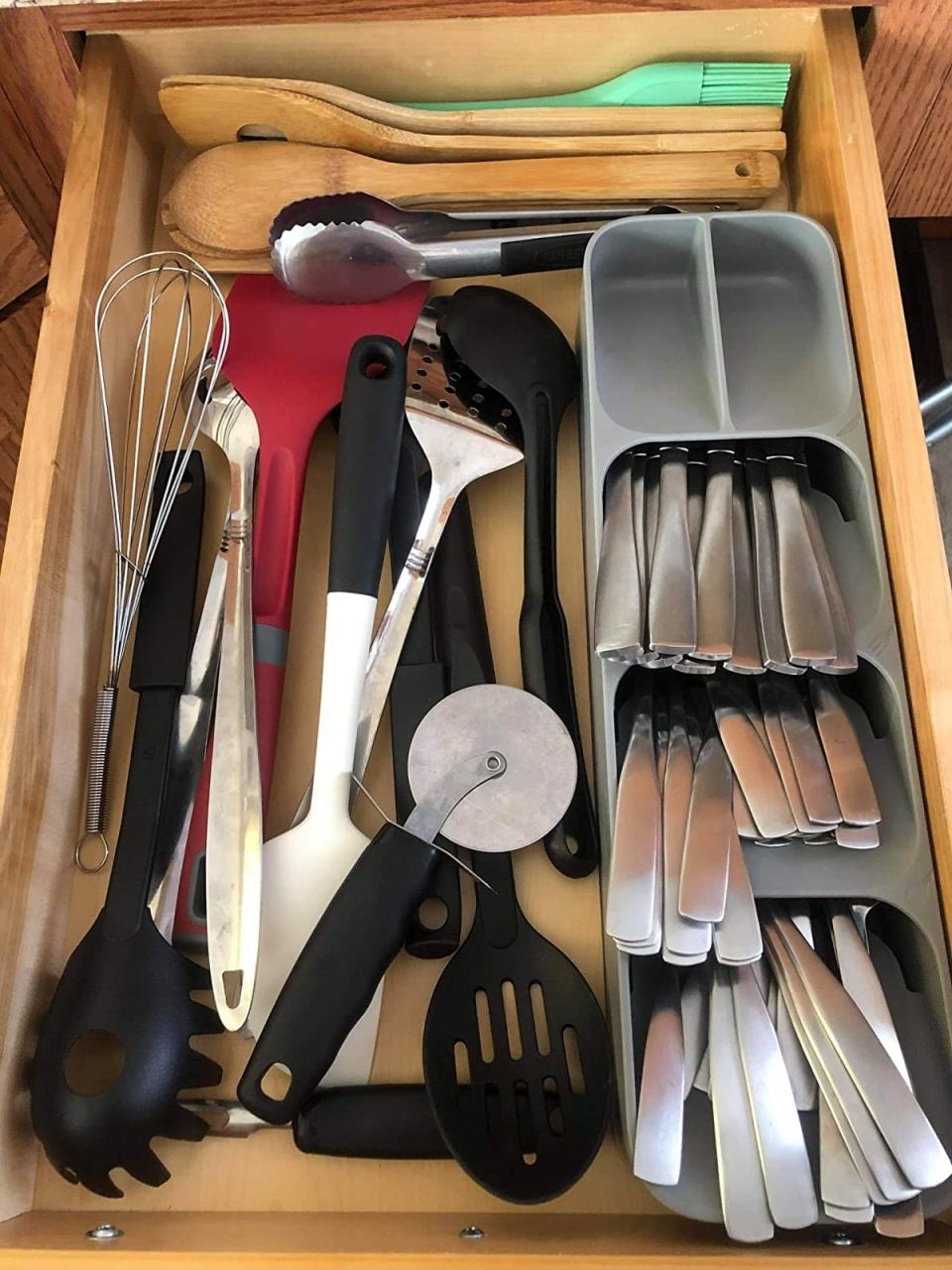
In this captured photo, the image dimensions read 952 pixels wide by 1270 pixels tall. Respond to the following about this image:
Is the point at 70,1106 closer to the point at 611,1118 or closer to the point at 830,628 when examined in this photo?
the point at 611,1118

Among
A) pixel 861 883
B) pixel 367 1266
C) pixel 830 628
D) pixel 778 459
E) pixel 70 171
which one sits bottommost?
pixel 367 1266

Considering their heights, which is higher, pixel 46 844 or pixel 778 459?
pixel 778 459

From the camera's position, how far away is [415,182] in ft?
1.96

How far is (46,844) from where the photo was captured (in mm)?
471

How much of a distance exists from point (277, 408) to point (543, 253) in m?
0.18

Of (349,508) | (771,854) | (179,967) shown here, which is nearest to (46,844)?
(179,967)

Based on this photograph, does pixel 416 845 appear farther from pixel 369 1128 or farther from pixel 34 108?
pixel 34 108

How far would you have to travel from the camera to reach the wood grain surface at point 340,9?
548mm

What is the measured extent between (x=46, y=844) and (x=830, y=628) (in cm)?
38

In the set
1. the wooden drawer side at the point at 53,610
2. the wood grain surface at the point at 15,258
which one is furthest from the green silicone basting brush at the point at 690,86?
the wood grain surface at the point at 15,258

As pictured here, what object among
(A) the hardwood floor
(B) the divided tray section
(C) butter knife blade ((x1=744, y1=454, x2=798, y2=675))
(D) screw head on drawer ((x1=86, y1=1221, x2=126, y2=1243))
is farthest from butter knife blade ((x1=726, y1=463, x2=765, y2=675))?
(A) the hardwood floor

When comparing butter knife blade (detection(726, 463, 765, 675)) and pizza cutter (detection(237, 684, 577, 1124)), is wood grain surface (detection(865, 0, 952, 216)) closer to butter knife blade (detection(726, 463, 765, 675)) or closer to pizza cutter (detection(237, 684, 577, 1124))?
butter knife blade (detection(726, 463, 765, 675))

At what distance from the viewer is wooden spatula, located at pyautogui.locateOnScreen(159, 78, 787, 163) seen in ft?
1.93

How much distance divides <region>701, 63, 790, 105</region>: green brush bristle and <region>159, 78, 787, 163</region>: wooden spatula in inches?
1.0
